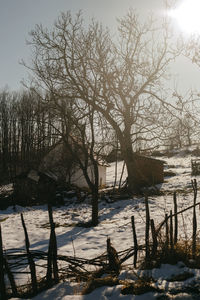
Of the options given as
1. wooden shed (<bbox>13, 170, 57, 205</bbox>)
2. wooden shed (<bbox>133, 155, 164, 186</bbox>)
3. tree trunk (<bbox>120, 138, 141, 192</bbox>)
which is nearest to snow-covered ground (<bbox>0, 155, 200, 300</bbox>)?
wooden shed (<bbox>13, 170, 57, 205</bbox>)

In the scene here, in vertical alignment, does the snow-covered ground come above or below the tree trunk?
below

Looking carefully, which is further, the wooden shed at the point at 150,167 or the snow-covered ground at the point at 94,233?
the wooden shed at the point at 150,167

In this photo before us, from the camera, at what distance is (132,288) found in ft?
10.9

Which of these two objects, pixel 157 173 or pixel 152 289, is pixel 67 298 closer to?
pixel 152 289

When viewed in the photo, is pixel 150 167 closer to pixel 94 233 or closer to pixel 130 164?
pixel 130 164

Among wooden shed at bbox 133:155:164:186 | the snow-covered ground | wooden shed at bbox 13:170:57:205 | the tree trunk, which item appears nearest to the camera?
the snow-covered ground

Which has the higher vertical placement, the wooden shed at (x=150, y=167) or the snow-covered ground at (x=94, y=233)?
the wooden shed at (x=150, y=167)

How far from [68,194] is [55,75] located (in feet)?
25.0

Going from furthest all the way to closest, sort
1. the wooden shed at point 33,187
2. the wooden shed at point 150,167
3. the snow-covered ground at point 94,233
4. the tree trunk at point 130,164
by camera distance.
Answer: the wooden shed at point 150,167
the tree trunk at point 130,164
the wooden shed at point 33,187
the snow-covered ground at point 94,233

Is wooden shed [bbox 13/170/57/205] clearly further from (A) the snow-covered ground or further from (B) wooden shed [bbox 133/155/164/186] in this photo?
(B) wooden shed [bbox 133/155/164/186]

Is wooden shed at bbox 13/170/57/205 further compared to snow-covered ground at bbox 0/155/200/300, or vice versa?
wooden shed at bbox 13/170/57/205

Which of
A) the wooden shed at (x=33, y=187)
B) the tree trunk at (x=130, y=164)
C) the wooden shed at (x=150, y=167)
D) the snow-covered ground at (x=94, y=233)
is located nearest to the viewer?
the snow-covered ground at (x=94, y=233)

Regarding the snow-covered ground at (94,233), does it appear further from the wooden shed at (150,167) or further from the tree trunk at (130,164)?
the wooden shed at (150,167)

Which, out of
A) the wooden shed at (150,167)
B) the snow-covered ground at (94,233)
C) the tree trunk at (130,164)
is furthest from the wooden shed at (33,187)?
the wooden shed at (150,167)
